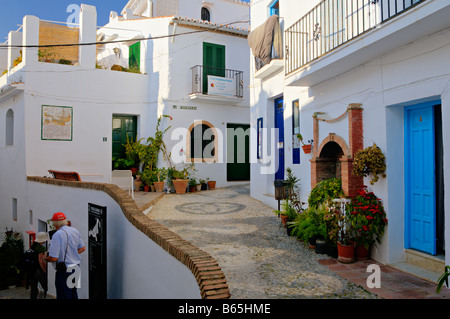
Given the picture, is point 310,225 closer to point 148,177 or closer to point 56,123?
point 148,177

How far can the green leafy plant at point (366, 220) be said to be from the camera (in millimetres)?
5961

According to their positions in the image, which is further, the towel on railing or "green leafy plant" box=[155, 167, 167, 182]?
"green leafy plant" box=[155, 167, 167, 182]

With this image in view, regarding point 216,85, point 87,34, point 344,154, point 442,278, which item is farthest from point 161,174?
point 442,278

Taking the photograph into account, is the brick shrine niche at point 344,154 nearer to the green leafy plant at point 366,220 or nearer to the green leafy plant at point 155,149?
the green leafy plant at point 366,220

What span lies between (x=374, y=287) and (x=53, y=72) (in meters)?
12.2

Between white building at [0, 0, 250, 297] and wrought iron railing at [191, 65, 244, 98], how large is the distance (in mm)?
44

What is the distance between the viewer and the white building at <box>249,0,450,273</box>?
5.09 meters

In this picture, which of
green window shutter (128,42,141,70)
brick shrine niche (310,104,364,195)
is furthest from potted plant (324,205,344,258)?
green window shutter (128,42,141,70)

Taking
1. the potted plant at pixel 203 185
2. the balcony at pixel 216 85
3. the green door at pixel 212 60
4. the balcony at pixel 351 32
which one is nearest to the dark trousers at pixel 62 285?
the balcony at pixel 351 32

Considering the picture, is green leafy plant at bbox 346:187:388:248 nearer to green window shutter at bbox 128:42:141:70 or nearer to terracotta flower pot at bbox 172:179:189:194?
terracotta flower pot at bbox 172:179:189:194

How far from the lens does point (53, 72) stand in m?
12.4

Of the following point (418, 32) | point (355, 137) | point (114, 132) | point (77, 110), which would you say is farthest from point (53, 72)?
point (418, 32)

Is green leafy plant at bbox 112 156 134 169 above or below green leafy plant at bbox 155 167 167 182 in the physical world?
above

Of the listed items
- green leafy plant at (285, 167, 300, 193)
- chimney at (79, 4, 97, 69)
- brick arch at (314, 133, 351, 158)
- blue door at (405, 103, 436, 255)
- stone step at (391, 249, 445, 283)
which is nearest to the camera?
stone step at (391, 249, 445, 283)
